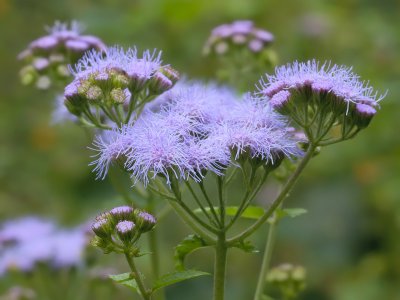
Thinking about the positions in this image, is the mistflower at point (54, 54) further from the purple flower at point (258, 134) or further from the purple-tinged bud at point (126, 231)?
the purple-tinged bud at point (126, 231)

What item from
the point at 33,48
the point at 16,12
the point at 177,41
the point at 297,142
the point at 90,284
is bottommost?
the point at 297,142

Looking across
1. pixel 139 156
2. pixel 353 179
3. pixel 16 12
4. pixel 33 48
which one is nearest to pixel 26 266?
pixel 33 48

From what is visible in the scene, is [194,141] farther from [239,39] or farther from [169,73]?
[239,39]

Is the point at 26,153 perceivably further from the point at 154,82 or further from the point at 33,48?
the point at 154,82

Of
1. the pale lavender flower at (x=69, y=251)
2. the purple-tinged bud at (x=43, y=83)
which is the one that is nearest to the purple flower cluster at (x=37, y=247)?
the pale lavender flower at (x=69, y=251)

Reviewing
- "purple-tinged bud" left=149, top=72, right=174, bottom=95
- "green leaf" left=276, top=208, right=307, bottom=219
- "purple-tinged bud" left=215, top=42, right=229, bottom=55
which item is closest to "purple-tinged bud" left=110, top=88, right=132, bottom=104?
"purple-tinged bud" left=149, top=72, right=174, bottom=95

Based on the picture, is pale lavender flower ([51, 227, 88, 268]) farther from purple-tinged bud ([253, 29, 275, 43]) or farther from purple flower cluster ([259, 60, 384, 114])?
purple flower cluster ([259, 60, 384, 114])
